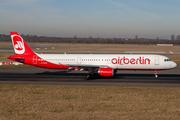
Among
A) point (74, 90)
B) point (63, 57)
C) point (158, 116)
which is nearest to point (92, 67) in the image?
point (63, 57)

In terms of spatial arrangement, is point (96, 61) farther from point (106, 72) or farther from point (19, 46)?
point (19, 46)

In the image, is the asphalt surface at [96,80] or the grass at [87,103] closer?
the grass at [87,103]

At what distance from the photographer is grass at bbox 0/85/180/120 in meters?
14.8

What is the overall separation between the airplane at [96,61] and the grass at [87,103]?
9802 millimetres

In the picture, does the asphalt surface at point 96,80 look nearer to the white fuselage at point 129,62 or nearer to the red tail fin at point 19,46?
the white fuselage at point 129,62

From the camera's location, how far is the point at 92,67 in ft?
102

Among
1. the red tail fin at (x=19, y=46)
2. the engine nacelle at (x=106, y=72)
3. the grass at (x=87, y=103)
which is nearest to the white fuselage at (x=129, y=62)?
the engine nacelle at (x=106, y=72)

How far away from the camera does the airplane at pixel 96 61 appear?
32000 mm

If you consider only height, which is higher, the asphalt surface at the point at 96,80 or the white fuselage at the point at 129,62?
the white fuselage at the point at 129,62

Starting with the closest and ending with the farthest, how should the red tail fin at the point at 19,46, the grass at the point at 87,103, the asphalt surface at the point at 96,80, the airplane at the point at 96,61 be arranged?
→ the grass at the point at 87,103 → the asphalt surface at the point at 96,80 → the airplane at the point at 96,61 → the red tail fin at the point at 19,46

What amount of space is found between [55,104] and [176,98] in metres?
11.8

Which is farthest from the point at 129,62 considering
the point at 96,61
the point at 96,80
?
the point at 96,80

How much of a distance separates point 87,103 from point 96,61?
15834 mm

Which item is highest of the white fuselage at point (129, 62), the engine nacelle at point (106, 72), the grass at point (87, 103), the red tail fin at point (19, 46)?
the red tail fin at point (19, 46)
